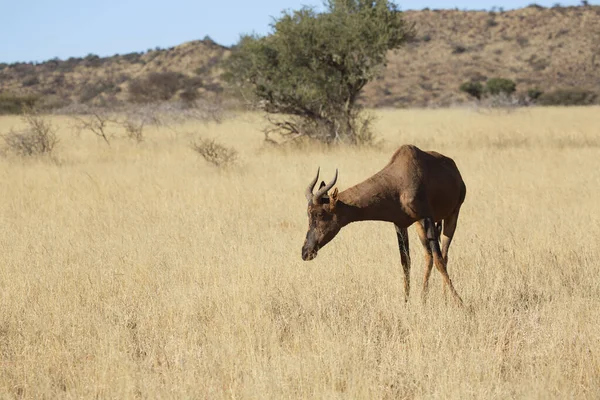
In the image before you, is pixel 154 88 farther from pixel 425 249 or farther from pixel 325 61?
pixel 425 249

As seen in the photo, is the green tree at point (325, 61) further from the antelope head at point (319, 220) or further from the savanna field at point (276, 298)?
the antelope head at point (319, 220)

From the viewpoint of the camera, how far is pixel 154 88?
53.6 metres

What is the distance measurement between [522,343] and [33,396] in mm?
3534

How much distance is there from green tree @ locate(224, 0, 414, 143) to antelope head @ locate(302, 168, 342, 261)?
1285 centimetres

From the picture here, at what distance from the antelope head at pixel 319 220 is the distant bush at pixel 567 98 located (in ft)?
141

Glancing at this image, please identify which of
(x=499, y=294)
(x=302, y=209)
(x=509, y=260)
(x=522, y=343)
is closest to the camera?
(x=522, y=343)

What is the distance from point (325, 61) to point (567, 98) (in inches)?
1269

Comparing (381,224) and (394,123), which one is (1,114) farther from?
(381,224)

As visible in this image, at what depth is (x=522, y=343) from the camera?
5285 millimetres

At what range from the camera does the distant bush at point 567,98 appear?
4584 cm

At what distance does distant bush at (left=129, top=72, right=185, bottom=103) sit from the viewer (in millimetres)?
53344

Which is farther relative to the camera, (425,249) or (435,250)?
(425,249)

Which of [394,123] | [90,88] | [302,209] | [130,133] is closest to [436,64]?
[90,88]

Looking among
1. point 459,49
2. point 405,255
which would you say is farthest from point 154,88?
point 405,255
